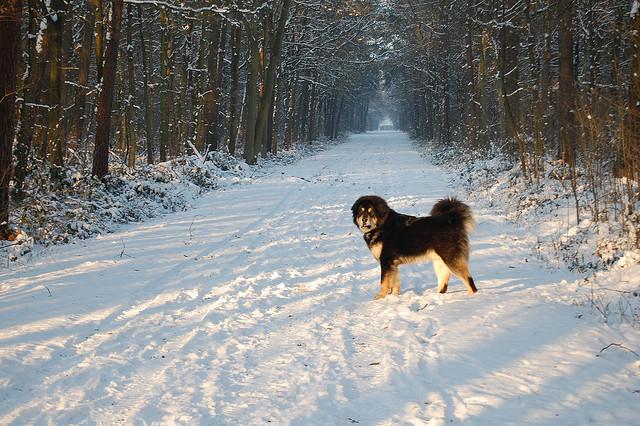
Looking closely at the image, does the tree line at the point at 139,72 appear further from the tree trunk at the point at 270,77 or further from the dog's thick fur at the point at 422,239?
the dog's thick fur at the point at 422,239

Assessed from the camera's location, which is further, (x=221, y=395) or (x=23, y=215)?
(x=23, y=215)

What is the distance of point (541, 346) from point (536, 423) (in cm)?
146

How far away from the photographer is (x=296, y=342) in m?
4.88

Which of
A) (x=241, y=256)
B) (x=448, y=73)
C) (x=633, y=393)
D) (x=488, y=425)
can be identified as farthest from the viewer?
(x=448, y=73)

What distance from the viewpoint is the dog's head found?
6.69 metres

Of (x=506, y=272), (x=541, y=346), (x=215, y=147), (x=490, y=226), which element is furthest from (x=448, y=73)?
(x=541, y=346)

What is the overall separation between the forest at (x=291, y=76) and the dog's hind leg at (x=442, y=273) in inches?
131

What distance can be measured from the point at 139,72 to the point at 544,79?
28.8 m

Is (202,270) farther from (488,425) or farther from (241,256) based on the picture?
(488,425)

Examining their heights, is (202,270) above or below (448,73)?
below

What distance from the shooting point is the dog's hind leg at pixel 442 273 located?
634 centimetres

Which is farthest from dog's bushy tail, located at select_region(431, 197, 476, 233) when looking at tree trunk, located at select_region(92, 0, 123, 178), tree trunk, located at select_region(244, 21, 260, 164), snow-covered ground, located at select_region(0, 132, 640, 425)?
tree trunk, located at select_region(244, 21, 260, 164)

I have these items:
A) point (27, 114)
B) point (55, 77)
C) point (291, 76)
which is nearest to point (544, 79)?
point (55, 77)

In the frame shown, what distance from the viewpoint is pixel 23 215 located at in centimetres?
874
